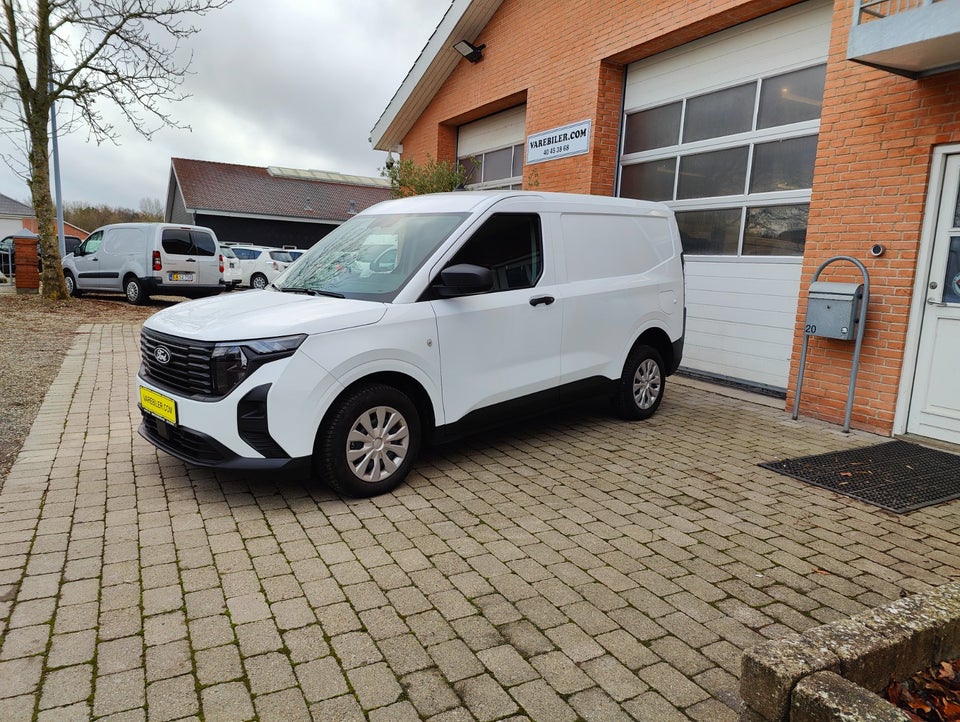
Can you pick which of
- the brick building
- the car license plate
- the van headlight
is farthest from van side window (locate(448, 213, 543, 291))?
the brick building

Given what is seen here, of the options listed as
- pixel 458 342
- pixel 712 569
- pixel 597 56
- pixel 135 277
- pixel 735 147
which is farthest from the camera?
pixel 135 277

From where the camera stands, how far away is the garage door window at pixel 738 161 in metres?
7.28

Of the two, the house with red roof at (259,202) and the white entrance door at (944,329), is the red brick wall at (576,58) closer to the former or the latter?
the white entrance door at (944,329)

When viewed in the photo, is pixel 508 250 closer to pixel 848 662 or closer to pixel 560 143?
pixel 848 662

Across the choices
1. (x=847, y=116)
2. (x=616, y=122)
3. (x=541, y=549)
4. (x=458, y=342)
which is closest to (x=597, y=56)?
(x=616, y=122)

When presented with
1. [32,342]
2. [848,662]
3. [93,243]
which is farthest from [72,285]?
[848,662]

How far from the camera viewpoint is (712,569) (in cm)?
349

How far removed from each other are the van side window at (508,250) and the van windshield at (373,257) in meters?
0.20

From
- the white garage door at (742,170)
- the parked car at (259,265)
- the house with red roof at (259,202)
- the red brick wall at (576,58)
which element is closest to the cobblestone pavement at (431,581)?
the white garage door at (742,170)

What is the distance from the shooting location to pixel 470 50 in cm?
1241

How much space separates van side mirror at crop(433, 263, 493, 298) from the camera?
4.32 m

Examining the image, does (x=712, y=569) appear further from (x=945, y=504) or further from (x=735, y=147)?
(x=735, y=147)

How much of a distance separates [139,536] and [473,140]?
464 inches

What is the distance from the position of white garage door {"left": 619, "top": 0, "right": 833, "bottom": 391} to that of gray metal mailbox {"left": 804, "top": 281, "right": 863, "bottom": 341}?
103 centimetres
